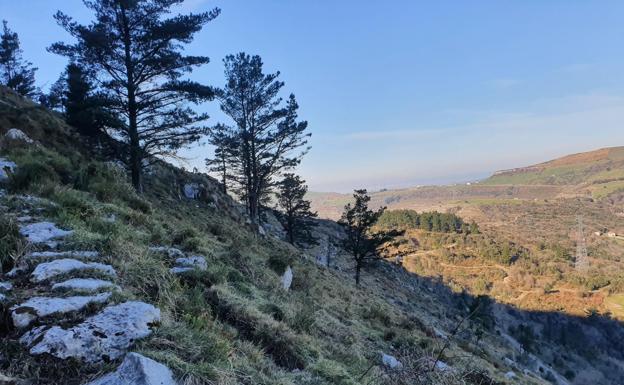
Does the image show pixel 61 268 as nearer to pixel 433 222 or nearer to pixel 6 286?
pixel 6 286

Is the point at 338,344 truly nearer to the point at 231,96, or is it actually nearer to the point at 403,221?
the point at 231,96

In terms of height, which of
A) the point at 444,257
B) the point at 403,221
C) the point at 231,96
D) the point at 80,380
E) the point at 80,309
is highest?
the point at 231,96

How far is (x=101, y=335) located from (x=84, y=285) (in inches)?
34.8

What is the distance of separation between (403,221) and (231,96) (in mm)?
110817

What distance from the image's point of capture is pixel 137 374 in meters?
2.68

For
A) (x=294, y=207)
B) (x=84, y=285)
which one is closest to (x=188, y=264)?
(x=84, y=285)

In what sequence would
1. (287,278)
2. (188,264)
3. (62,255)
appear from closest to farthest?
(62,255) → (188,264) → (287,278)

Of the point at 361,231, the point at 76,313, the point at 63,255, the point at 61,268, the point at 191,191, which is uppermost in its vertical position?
the point at 191,191

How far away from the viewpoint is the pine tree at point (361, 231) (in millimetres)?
29516

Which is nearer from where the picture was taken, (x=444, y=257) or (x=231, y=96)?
(x=231, y=96)

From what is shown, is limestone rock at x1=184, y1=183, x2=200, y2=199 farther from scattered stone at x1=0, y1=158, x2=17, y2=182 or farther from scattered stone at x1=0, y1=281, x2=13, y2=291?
scattered stone at x1=0, y1=281, x2=13, y2=291

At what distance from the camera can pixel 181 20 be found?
1467 cm

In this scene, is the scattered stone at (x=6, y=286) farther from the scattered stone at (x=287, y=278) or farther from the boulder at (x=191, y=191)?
the boulder at (x=191, y=191)

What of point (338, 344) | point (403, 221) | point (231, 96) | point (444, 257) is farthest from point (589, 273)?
point (338, 344)
